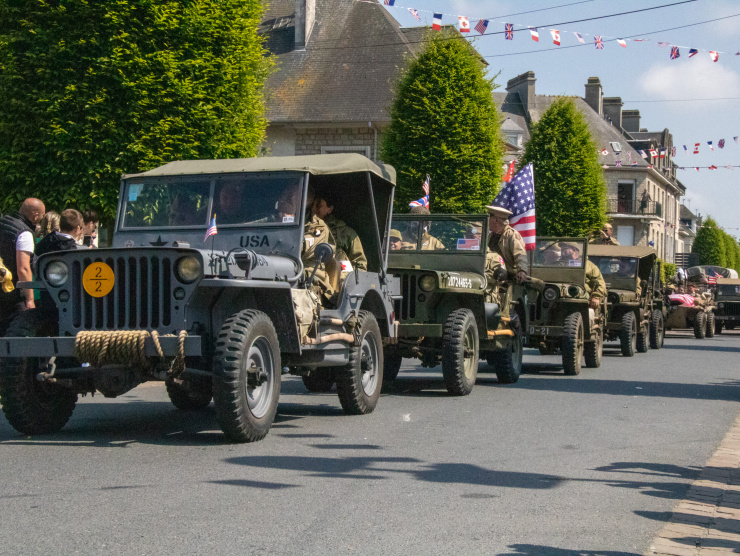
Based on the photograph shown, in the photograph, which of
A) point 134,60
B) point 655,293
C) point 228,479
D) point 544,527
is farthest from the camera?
point 655,293

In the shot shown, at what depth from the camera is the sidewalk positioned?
4.54 meters

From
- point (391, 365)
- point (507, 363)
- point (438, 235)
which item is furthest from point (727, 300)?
point (391, 365)

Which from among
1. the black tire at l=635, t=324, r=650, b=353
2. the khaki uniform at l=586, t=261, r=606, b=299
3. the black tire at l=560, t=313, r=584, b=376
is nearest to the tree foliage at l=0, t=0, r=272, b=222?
the khaki uniform at l=586, t=261, r=606, b=299

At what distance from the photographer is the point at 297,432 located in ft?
25.4

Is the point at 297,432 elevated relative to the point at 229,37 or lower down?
lower down

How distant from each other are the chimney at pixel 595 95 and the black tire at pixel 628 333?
58.5 metres

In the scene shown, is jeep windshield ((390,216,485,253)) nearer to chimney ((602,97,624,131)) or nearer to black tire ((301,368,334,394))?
black tire ((301,368,334,394))

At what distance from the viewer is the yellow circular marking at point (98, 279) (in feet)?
22.6

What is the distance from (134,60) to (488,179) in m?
16.4

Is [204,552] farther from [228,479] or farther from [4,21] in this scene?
[4,21]

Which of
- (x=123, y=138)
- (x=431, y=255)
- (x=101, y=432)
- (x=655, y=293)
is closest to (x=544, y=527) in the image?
(x=101, y=432)

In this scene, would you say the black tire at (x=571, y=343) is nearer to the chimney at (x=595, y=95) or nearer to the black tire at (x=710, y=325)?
the black tire at (x=710, y=325)

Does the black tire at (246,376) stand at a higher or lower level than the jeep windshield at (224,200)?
lower

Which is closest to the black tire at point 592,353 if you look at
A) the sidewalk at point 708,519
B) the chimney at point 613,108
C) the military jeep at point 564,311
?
the military jeep at point 564,311
